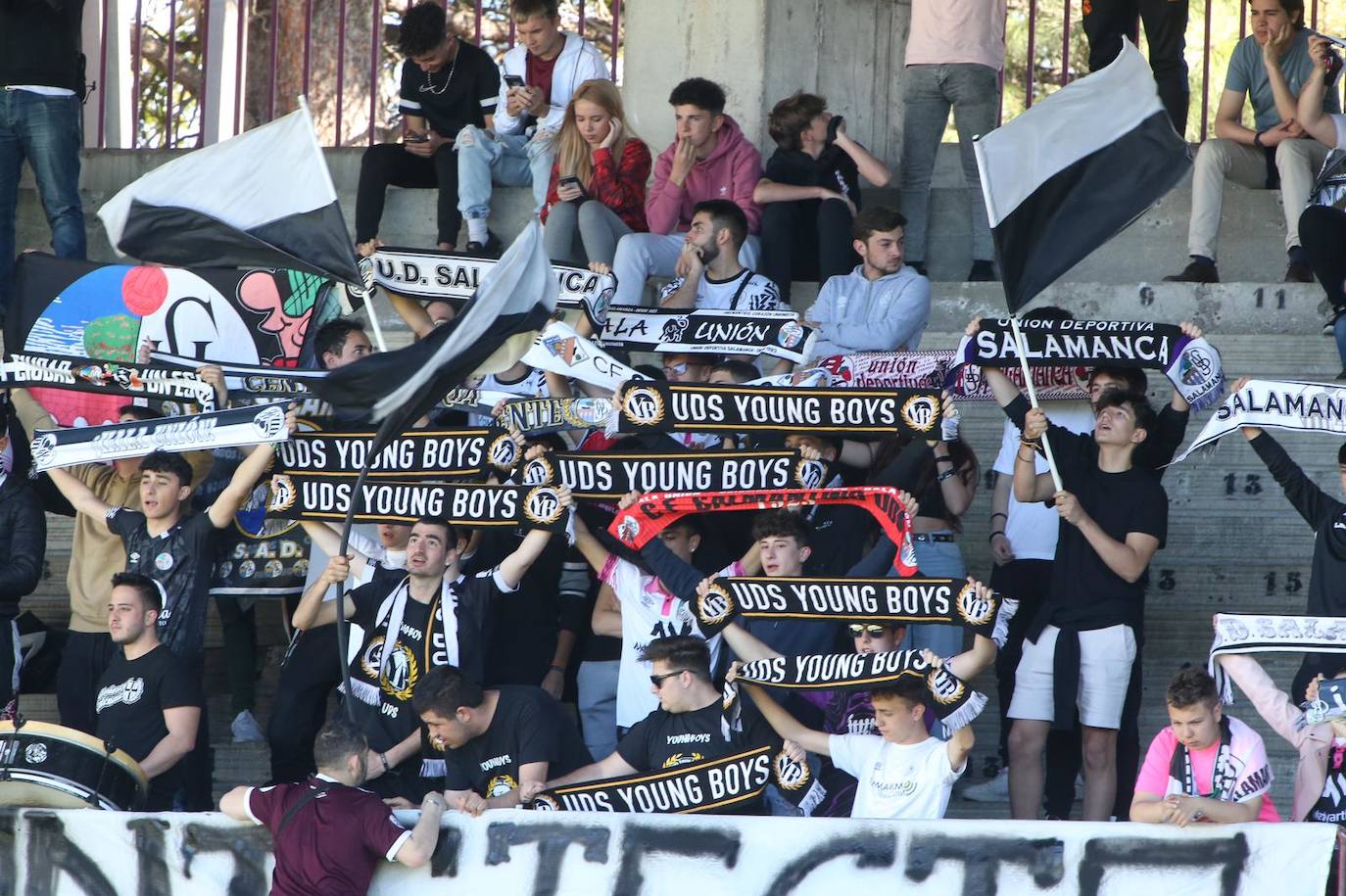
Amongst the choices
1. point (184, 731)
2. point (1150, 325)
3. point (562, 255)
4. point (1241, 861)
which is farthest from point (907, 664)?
point (562, 255)

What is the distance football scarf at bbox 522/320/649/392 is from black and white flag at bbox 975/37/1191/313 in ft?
5.87

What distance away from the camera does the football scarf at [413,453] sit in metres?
8.49

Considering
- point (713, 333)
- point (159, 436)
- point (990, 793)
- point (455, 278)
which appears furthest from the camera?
point (455, 278)

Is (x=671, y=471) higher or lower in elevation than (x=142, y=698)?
higher

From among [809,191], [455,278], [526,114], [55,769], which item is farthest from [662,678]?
[526,114]

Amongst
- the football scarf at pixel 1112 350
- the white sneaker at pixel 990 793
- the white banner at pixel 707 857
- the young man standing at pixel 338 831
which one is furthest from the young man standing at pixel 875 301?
the young man standing at pixel 338 831

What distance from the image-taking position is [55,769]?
7188mm

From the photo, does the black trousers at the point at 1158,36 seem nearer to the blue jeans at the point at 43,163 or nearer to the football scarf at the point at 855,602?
the football scarf at the point at 855,602

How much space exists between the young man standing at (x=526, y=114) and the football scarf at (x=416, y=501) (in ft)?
9.69

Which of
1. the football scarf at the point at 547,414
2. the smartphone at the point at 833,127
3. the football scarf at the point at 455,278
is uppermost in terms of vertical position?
the smartphone at the point at 833,127

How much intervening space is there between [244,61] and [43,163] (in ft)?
14.3

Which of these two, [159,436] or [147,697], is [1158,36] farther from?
[147,697]

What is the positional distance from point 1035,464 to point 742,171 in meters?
2.90

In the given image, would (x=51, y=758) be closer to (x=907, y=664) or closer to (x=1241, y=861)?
(x=907, y=664)
